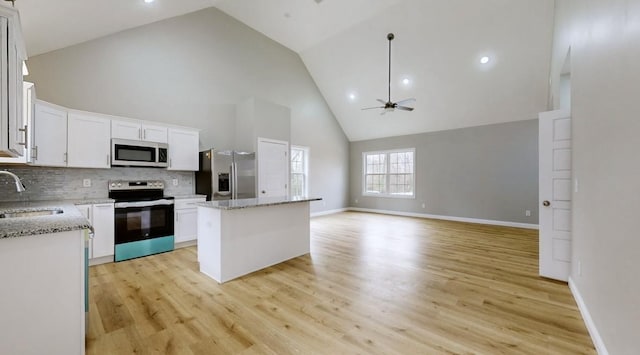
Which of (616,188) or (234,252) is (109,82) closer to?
(234,252)

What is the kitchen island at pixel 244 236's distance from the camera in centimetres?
297

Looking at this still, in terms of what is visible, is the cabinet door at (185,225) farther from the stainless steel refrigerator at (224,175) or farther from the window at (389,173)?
the window at (389,173)

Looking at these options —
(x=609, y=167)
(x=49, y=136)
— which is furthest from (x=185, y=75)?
(x=609, y=167)

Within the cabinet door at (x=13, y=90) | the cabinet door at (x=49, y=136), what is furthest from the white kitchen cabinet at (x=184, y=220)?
the cabinet door at (x=13, y=90)

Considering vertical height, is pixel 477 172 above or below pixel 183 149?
below

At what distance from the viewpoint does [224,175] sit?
4828 mm

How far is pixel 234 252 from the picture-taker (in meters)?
3.06

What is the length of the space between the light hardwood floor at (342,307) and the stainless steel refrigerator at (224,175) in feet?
4.17

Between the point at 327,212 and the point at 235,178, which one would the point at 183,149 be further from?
the point at 327,212

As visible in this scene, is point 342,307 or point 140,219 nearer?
point 342,307

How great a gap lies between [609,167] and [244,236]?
332 centimetres

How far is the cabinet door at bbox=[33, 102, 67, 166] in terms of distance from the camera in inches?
121

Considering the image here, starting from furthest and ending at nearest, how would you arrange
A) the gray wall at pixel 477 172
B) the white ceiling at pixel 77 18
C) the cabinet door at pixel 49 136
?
the gray wall at pixel 477 172 < the cabinet door at pixel 49 136 < the white ceiling at pixel 77 18

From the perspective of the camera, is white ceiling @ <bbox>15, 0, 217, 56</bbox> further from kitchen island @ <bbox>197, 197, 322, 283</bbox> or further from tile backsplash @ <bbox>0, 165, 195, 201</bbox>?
kitchen island @ <bbox>197, 197, 322, 283</bbox>
